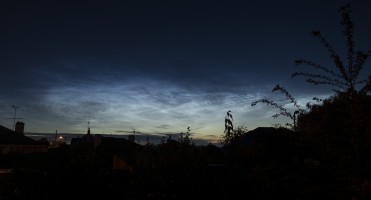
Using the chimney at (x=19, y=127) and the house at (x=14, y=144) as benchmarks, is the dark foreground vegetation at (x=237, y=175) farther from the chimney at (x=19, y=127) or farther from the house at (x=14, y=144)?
the chimney at (x=19, y=127)

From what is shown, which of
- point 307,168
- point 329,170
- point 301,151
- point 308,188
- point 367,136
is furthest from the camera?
point 301,151

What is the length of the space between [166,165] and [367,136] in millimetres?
4830

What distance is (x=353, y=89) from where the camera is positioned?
8.39 meters

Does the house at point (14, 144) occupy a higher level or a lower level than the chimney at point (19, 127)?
lower

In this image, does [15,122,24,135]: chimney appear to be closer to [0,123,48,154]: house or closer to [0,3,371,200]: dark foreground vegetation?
[0,123,48,154]: house

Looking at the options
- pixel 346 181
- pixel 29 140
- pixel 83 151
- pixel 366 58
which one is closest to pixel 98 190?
pixel 83 151

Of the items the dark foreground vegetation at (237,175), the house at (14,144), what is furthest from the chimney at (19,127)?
the dark foreground vegetation at (237,175)

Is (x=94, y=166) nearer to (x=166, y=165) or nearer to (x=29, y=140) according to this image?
(x=166, y=165)

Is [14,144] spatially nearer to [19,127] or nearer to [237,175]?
[19,127]

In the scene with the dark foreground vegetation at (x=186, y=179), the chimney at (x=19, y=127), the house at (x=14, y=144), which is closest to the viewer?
the dark foreground vegetation at (x=186, y=179)

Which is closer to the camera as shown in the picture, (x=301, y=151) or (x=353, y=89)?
(x=353, y=89)

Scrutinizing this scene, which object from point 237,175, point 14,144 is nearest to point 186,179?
point 237,175

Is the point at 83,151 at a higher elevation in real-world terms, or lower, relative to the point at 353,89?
lower

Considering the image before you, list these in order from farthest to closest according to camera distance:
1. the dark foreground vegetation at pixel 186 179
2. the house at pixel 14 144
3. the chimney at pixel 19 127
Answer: the chimney at pixel 19 127 < the house at pixel 14 144 < the dark foreground vegetation at pixel 186 179
